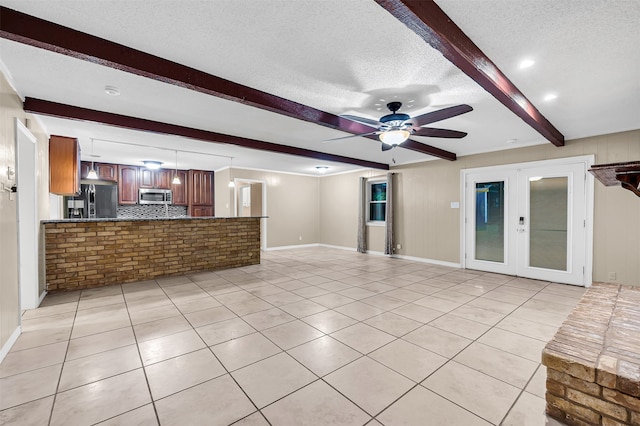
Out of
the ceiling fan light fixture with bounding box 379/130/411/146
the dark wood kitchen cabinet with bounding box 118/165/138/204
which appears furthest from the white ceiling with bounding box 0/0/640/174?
the dark wood kitchen cabinet with bounding box 118/165/138/204

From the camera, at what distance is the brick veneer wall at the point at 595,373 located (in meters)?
1.40

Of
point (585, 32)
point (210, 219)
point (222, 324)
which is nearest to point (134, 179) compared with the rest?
point (210, 219)

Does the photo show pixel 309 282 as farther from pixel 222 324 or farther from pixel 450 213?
pixel 450 213

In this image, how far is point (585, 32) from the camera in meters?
1.91

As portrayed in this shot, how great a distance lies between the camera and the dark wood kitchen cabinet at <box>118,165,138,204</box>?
7203mm

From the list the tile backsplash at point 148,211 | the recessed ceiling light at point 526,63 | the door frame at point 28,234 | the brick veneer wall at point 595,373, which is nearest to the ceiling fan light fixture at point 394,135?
the recessed ceiling light at point 526,63

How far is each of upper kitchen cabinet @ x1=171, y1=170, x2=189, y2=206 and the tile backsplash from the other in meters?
0.27

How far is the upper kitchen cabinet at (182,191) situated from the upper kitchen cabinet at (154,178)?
26 centimetres

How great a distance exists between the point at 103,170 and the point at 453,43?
8.10 metres

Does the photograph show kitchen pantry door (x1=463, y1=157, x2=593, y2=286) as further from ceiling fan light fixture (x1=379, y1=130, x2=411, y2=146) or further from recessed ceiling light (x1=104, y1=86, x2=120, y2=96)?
recessed ceiling light (x1=104, y1=86, x2=120, y2=96)

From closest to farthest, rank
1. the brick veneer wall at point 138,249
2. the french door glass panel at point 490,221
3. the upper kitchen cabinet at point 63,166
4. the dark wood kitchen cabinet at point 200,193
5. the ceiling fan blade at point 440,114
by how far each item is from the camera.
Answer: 1. the ceiling fan blade at point 440,114
2. the brick veneer wall at point 138,249
3. the upper kitchen cabinet at point 63,166
4. the french door glass panel at point 490,221
5. the dark wood kitchen cabinet at point 200,193

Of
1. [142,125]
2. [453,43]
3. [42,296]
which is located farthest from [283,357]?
[42,296]

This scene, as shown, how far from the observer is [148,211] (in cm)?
790

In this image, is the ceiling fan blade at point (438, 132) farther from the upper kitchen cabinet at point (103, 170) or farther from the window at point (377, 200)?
the upper kitchen cabinet at point (103, 170)
